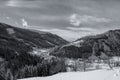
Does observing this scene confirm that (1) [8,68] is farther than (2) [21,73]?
Yes

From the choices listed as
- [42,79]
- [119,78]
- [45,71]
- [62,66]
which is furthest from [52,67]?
Result: [119,78]

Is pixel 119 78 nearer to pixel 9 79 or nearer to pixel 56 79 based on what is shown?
pixel 56 79

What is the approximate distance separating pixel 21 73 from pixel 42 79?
109999mm

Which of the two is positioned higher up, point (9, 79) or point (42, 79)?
point (42, 79)

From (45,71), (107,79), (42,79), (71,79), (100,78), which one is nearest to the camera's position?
(107,79)

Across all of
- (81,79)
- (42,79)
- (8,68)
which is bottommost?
(8,68)

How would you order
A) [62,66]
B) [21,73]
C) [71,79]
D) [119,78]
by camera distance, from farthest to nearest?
[62,66] < [21,73] < [71,79] < [119,78]

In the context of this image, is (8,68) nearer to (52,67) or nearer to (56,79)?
(52,67)

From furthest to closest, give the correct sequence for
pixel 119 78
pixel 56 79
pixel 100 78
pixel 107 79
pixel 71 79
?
pixel 56 79
pixel 71 79
pixel 100 78
pixel 107 79
pixel 119 78

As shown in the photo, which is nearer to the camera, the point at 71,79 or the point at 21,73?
the point at 71,79

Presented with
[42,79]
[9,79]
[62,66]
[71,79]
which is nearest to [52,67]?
[62,66]

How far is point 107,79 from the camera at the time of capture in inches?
1110

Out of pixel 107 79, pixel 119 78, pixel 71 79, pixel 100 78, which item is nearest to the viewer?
pixel 119 78

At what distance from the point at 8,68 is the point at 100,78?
6987 inches
